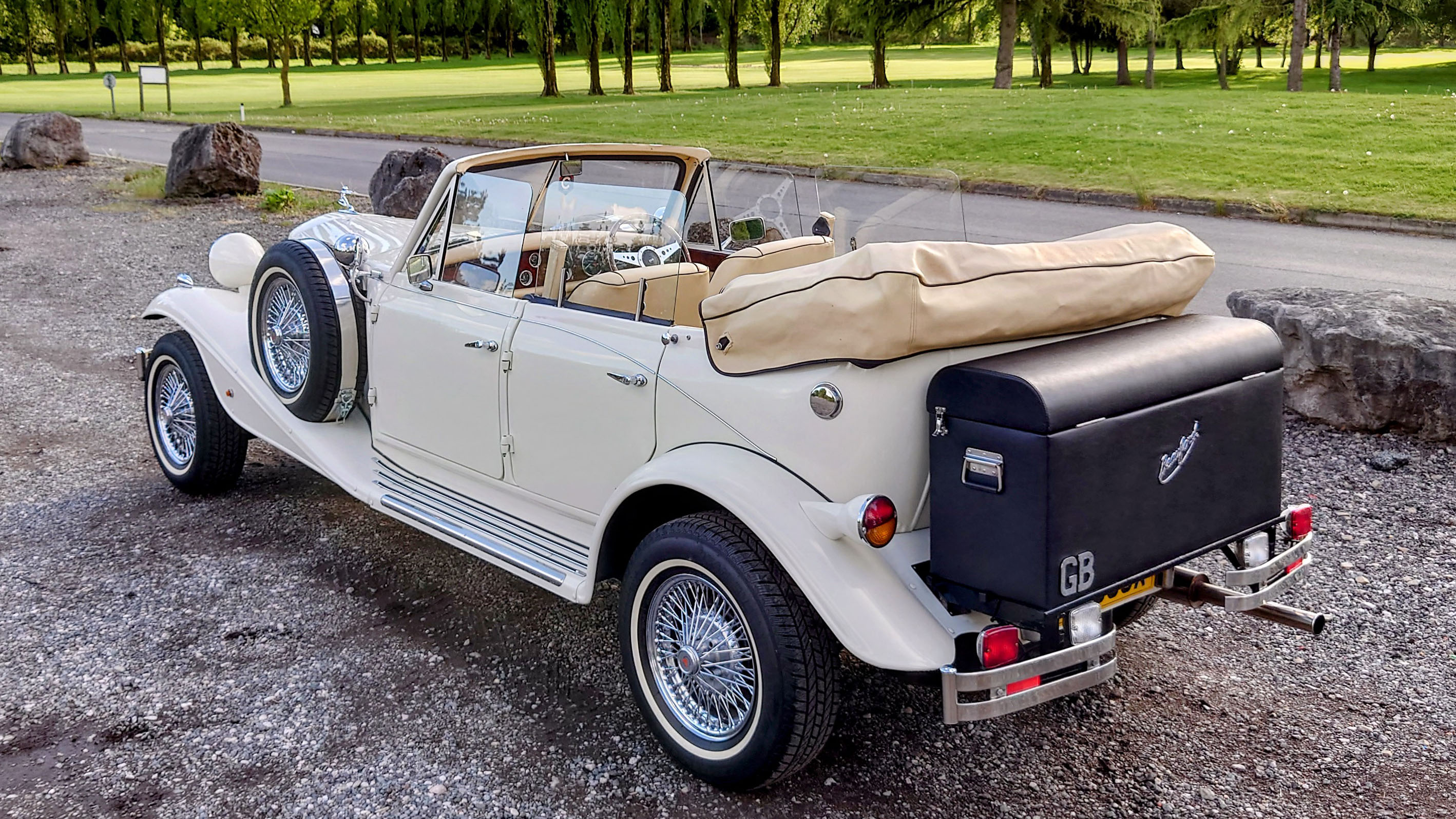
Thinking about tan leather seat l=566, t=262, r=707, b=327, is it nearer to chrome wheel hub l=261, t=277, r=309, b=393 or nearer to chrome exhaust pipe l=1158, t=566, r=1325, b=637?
chrome wheel hub l=261, t=277, r=309, b=393

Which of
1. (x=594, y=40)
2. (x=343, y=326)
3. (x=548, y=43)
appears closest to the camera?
(x=343, y=326)

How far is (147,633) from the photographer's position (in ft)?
14.5

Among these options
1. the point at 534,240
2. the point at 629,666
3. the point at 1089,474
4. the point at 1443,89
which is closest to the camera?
the point at 1089,474

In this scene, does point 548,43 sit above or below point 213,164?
above

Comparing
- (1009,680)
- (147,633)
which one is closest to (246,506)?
(147,633)

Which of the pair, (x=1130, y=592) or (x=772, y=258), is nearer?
(x=1130, y=592)

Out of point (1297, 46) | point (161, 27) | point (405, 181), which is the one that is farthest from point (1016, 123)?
point (161, 27)

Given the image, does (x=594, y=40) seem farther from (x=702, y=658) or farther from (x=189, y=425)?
(x=702, y=658)

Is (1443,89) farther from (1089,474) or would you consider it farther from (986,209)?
(1089,474)

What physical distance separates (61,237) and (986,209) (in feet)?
38.3

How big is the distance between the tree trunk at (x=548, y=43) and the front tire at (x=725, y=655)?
3818 centimetres

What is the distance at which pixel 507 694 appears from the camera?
3.92 meters

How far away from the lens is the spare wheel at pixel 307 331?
4.86 meters

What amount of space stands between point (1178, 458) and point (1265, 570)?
594 millimetres
